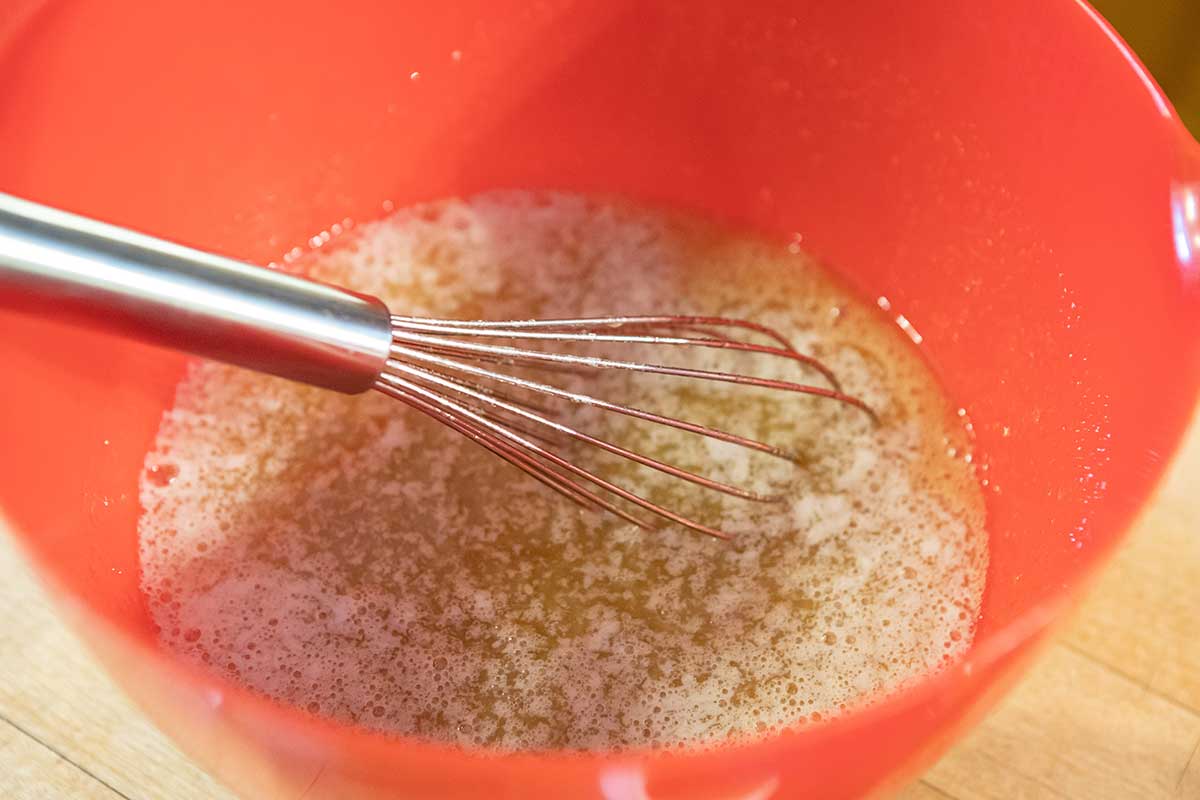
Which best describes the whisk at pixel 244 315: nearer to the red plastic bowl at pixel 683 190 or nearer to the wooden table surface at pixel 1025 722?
the red plastic bowl at pixel 683 190

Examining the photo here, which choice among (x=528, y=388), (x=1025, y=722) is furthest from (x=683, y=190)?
(x=1025, y=722)

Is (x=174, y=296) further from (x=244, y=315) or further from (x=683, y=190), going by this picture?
(x=683, y=190)

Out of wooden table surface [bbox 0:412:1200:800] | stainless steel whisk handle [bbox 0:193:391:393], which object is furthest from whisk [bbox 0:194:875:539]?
wooden table surface [bbox 0:412:1200:800]

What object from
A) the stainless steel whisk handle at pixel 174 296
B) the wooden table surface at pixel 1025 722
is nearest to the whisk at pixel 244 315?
the stainless steel whisk handle at pixel 174 296

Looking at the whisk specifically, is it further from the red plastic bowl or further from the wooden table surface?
the wooden table surface

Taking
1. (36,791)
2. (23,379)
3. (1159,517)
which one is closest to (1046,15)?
(1159,517)
